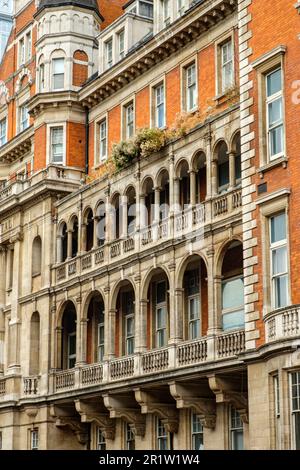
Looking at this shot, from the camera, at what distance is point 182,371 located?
3481 cm

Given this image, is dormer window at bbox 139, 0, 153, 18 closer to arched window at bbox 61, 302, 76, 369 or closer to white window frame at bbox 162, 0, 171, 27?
white window frame at bbox 162, 0, 171, 27

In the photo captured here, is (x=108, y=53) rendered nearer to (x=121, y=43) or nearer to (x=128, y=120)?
(x=121, y=43)

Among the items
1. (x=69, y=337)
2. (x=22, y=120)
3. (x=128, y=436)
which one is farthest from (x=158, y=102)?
(x=22, y=120)

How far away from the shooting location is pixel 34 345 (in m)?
47.1

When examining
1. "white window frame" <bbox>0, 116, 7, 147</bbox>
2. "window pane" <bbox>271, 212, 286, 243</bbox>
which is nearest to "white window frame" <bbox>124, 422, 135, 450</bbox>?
"window pane" <bbox>271, 212, 286, 243</bbox>

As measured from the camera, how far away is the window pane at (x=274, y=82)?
1199 inches

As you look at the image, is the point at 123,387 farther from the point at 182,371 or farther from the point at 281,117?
the point at 281,117

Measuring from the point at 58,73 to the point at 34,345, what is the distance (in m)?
12.7

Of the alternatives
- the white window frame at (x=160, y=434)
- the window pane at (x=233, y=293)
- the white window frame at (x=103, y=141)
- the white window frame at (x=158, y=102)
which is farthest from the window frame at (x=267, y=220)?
the white window frame at (x=103, y=141)

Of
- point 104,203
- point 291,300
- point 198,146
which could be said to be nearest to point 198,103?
point 198,146

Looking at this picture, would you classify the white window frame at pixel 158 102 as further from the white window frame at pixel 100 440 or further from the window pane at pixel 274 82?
the white window frame at pixel 100 440

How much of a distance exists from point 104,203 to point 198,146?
24.5ft

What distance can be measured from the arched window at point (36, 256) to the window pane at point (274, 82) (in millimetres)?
19600

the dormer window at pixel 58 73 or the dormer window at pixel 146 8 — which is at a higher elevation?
the dormer window at pixel 146 8
